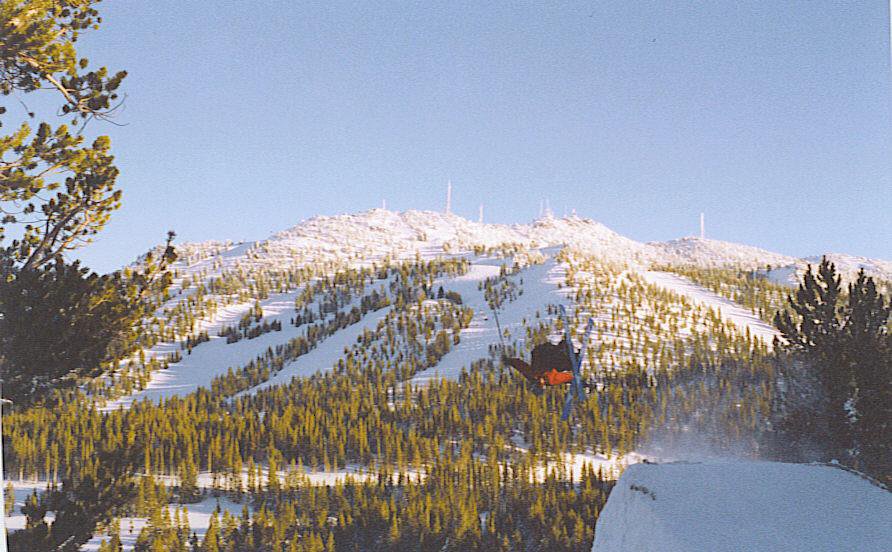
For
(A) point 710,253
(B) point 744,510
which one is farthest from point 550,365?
(A) point 710,253

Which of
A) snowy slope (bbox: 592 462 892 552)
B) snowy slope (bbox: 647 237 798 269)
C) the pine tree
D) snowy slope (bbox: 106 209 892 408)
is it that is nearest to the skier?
snowy slope (bbox: 592 462 892 552)

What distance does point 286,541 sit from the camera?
29.3 ft

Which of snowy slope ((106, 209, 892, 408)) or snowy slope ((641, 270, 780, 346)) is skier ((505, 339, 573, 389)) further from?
snowy slope ((641, 270, 780, 346))

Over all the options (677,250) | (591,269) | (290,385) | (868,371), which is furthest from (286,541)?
(677,250)

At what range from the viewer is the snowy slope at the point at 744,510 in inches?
239

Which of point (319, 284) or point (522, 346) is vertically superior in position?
point (319, 284)

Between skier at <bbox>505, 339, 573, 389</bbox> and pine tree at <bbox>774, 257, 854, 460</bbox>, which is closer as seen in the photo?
skier at <bbox>505, 339, 573, 389</bbox>

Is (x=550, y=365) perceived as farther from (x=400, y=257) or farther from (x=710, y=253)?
(x=710, y=253)

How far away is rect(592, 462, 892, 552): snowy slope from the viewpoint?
6059mm

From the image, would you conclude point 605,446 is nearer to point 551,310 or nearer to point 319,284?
point 551,310

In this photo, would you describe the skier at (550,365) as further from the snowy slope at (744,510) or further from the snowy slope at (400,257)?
the snowy slope at (400,257)

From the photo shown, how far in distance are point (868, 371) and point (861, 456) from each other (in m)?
1.65

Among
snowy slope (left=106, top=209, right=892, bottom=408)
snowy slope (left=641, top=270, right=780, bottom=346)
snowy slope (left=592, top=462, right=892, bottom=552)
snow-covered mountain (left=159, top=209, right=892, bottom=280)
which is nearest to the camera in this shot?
snowy slope (left=592, top=462, right=892, bottom=552)

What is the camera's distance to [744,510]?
6621mm
